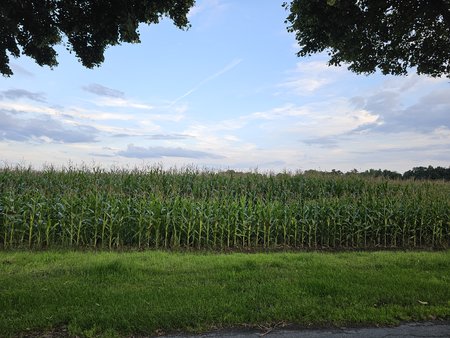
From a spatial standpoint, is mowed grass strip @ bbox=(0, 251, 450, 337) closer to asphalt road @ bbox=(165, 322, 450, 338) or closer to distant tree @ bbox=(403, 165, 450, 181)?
asphalt road @ bbox=(165, 322, 450, 338)

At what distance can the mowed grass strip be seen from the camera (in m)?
4.79

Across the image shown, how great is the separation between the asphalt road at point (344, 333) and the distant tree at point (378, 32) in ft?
17.0

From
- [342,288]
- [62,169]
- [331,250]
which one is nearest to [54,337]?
[342,288]

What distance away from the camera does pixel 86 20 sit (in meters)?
6.79

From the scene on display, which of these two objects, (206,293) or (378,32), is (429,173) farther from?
(206,293)

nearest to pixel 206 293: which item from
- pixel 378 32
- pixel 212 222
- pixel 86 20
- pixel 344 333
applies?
pixel 344 333

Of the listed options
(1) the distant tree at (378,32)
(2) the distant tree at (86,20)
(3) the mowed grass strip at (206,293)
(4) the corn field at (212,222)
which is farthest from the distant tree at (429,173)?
(2) the distant tree at (86,20)

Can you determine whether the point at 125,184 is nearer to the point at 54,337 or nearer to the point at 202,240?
the point at 202,240

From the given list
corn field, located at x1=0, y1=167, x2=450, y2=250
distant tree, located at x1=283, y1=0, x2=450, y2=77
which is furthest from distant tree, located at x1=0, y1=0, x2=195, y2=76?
corn field, located at x1=0, y1=167, x2=450, y2=250

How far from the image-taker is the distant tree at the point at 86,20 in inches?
255

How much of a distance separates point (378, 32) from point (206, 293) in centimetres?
758

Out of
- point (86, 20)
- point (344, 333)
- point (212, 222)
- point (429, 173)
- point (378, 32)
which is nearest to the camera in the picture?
point (344, 333)

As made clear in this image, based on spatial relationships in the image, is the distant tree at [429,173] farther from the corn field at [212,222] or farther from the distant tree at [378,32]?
the distant tree at [378,32]

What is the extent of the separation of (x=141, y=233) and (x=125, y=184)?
20.0 feet
